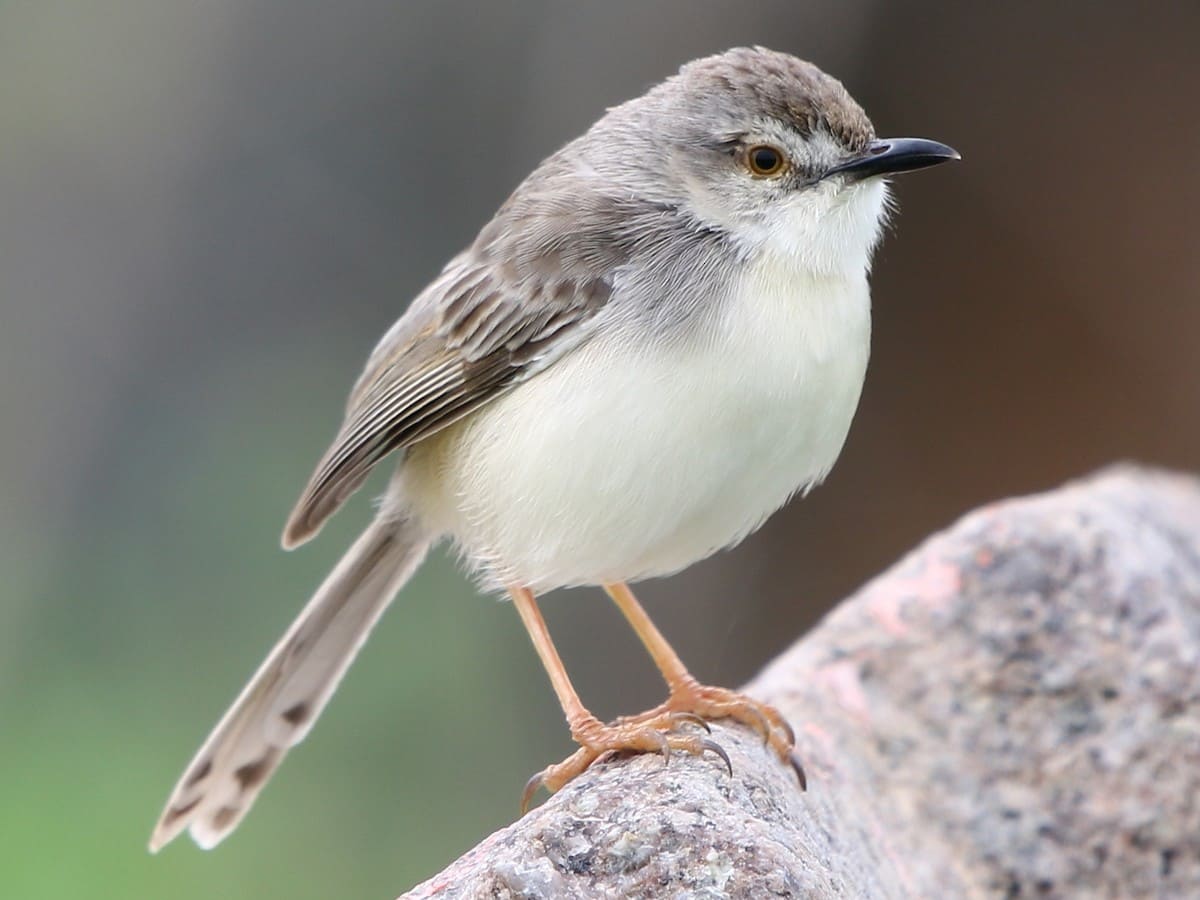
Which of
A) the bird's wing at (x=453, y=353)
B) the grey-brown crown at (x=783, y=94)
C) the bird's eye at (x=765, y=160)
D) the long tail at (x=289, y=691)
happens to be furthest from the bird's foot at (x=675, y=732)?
the grey-brown crown at (x=783, y=94)

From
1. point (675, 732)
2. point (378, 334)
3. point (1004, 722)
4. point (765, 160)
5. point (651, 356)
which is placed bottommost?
point (1004, 722)

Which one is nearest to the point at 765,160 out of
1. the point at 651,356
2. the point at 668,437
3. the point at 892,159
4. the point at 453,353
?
the point at 892,159

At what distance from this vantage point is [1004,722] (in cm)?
443

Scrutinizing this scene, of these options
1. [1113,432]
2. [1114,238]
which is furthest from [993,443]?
[1114,238]

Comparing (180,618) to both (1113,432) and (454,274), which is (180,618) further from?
(1113,432)

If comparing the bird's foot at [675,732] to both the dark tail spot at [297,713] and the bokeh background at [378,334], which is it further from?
the bokeh background at [378,334]

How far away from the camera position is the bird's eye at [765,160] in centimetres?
395

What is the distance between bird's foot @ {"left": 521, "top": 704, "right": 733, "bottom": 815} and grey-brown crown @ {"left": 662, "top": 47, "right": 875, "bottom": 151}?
154cm

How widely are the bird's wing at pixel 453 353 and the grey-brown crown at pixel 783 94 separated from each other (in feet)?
2.04

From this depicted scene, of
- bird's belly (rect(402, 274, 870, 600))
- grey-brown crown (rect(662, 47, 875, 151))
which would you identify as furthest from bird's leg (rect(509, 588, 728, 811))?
grey-brown crown (rect(662, 47, 875, 151))

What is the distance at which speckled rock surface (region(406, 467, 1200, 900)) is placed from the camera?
403cm

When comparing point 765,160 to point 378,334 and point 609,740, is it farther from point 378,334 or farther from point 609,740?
point 378,334

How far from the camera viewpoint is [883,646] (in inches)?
185

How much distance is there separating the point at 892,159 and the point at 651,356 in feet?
2.81
